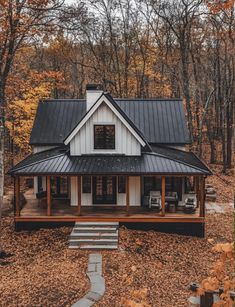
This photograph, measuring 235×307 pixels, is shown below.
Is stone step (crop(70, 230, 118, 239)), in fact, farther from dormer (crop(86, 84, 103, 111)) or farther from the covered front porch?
dormer (crop(86, 84, 103, 111))

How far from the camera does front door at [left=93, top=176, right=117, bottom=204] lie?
718 inches

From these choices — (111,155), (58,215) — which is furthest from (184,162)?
(58,215)

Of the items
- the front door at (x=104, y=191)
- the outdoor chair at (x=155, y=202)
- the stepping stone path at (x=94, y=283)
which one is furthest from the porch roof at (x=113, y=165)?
the stepping stone path at (x=94, y=283)

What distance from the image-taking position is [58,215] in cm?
1692

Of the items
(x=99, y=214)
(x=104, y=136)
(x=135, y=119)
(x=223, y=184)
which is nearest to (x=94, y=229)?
(x=99, y=214)

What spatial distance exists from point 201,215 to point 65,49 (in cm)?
2429

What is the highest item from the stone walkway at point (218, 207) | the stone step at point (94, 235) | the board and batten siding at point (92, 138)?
the board and batten siding at point (92, 138)

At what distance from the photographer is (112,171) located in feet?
53.8

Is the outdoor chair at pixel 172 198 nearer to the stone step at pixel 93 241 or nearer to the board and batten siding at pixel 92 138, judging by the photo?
the board and batten siding at pixel 92 138

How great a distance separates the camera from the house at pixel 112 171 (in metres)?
16.6

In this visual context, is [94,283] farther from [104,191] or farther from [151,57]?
[151,57]

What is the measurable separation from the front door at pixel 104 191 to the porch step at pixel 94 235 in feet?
6.97

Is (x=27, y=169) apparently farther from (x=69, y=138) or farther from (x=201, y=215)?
(x=201, y=215)

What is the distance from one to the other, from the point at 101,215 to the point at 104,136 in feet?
12.7
